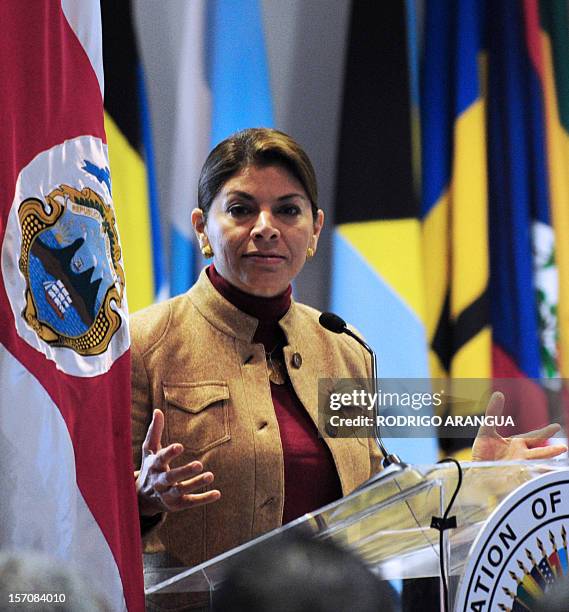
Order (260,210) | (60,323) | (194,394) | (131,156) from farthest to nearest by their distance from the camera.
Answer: (131,156) → (260,210) → (194,394) → (60,323)

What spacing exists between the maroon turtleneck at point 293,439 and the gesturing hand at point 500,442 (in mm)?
445

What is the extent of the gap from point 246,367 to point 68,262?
2.14 feet

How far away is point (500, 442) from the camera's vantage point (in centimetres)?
166

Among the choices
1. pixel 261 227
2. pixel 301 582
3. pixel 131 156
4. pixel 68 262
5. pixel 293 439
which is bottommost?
pixel 301 582

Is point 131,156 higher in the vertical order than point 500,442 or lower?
higher

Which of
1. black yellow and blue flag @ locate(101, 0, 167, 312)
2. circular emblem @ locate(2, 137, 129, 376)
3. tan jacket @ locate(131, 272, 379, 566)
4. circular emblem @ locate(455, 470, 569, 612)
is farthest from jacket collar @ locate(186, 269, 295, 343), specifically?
black yellow and blue flag @ locate(101, 0, 167, 312)

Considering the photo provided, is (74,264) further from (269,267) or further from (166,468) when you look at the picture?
(269,267)

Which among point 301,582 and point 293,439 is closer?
point 301,582

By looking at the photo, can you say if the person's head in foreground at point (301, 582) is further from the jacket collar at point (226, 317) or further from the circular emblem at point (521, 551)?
the jacket collar at point (226, 317)

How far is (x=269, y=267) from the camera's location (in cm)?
Answer: 217

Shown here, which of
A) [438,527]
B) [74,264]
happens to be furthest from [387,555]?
[74,264]

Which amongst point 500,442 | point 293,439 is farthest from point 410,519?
point 293,439

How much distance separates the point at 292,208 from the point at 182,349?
14.3 inches

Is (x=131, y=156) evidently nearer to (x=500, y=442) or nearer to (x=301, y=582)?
(x=500, y=442)
